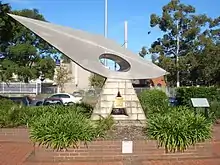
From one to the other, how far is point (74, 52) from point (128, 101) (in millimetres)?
2406

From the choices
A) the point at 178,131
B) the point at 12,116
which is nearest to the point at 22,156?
the point at 12,116

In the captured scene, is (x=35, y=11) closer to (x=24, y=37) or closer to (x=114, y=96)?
(x=24, y=37)

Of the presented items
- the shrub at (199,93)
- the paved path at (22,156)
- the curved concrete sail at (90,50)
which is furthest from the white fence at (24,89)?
the paved path at (22,156)

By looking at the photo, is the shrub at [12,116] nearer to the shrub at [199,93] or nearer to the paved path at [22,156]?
the paved path at [22,156]

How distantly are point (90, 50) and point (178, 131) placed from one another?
14.8 feet

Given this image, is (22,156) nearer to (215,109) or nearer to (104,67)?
(104,67)

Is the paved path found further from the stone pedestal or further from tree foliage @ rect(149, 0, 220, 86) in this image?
tree foliage @ rect(149, 0, 220, 86)

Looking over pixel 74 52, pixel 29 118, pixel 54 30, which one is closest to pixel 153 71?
pixel 74 52

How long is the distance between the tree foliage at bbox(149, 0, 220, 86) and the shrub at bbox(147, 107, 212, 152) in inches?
1615

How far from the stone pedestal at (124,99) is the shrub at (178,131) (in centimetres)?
278

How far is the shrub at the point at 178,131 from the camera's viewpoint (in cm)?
928

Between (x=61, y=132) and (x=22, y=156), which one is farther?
(x=22, y=156)

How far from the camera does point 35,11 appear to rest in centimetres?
5603

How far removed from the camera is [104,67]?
503 inches
